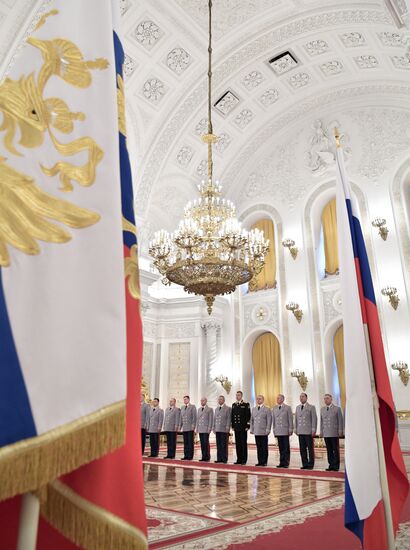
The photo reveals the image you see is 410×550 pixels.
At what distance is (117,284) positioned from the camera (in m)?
1.14

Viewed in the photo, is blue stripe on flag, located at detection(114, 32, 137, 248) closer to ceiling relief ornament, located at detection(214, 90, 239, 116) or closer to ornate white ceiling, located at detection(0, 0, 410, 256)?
ornate white ceiling, located at detection(0, 0, 410, 256)

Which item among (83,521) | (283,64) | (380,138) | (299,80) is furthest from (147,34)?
(83,521)

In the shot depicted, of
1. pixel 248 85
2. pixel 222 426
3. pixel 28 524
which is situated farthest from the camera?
pixel 248 85

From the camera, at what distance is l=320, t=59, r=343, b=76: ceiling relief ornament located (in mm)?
11781

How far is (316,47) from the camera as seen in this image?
448 inches

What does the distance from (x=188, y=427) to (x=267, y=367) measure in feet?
14.6

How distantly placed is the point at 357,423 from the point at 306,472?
4977 millimetres

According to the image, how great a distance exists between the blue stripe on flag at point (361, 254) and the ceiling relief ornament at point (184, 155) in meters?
10.3

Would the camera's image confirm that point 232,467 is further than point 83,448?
Yes

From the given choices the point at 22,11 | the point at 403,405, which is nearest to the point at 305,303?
the point at 403,405

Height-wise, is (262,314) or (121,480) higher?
(262,314)

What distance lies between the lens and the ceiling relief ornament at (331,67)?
38.7 feet

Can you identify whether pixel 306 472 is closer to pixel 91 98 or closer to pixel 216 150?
pixel 91 98

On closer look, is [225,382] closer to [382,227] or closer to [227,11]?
Answer: [382,227]
